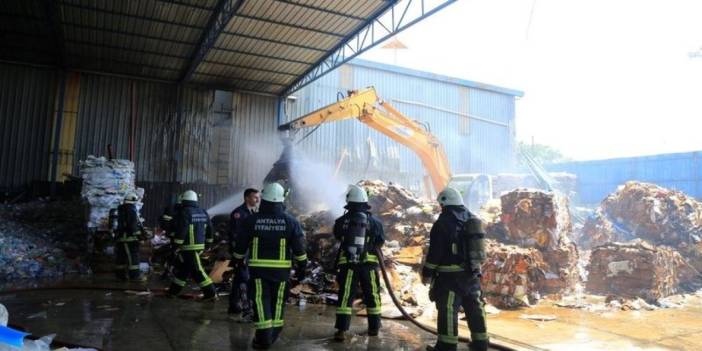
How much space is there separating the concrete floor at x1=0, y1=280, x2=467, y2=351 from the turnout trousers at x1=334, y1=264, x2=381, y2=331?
25cm

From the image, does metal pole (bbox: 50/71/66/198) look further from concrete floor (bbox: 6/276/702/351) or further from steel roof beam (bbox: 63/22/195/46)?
concrete floor (bbox: 6/276/702/351)

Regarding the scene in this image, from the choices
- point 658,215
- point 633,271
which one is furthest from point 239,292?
point 658,215

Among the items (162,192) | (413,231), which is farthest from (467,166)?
(162,192)

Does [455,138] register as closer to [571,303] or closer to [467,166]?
[467,166]

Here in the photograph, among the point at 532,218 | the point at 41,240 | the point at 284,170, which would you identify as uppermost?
the point at 284,170

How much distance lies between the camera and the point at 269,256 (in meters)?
4.36

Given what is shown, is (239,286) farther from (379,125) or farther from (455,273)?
(379,125)

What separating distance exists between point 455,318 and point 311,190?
31.5 ft

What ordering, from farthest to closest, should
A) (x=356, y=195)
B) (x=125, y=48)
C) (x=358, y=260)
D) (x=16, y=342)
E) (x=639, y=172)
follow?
1. (x=639, y=172)
2. (x=125, y=48)
3. (x=356, y=195)
4. (x=358, y=260)
5. (x=16, y=342)

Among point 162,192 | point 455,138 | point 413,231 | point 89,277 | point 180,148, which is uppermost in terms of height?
point 455,138

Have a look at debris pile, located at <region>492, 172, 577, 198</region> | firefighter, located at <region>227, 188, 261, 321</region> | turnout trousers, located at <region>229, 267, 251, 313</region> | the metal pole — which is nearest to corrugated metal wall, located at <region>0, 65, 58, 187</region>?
the metal pole

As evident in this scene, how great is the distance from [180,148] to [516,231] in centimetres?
1149

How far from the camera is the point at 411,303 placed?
6.95 metres

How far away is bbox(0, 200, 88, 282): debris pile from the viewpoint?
357 inches
